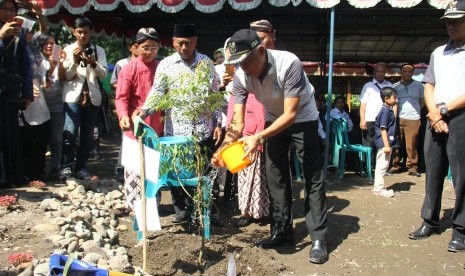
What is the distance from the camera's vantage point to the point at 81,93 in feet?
18.7

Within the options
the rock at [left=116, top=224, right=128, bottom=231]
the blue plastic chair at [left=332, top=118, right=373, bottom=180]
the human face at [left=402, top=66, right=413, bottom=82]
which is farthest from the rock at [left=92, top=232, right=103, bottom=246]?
the human face at [left=402, top=66, right=413, bottom=82]

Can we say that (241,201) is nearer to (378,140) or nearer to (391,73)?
(378,140)

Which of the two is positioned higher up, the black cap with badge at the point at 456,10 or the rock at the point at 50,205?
the black cap with badge at the point at 456,10

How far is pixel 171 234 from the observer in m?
4.04

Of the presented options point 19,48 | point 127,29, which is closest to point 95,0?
point 19,48

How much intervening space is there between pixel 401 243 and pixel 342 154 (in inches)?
129

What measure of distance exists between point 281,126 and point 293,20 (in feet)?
21.4

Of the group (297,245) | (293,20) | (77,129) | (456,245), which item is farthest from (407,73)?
(77,129)

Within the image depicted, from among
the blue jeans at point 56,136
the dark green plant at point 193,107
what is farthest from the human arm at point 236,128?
the blue jeans at point 56,136

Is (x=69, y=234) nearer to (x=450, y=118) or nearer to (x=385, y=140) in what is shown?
(x=450, y=118)

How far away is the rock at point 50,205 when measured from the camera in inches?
169

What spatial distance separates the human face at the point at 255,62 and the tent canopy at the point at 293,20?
358cm

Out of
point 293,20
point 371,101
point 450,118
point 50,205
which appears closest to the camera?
point 450,118

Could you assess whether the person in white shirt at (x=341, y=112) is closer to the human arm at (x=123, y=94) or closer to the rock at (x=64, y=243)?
the human arm at (x=123, y=94)
